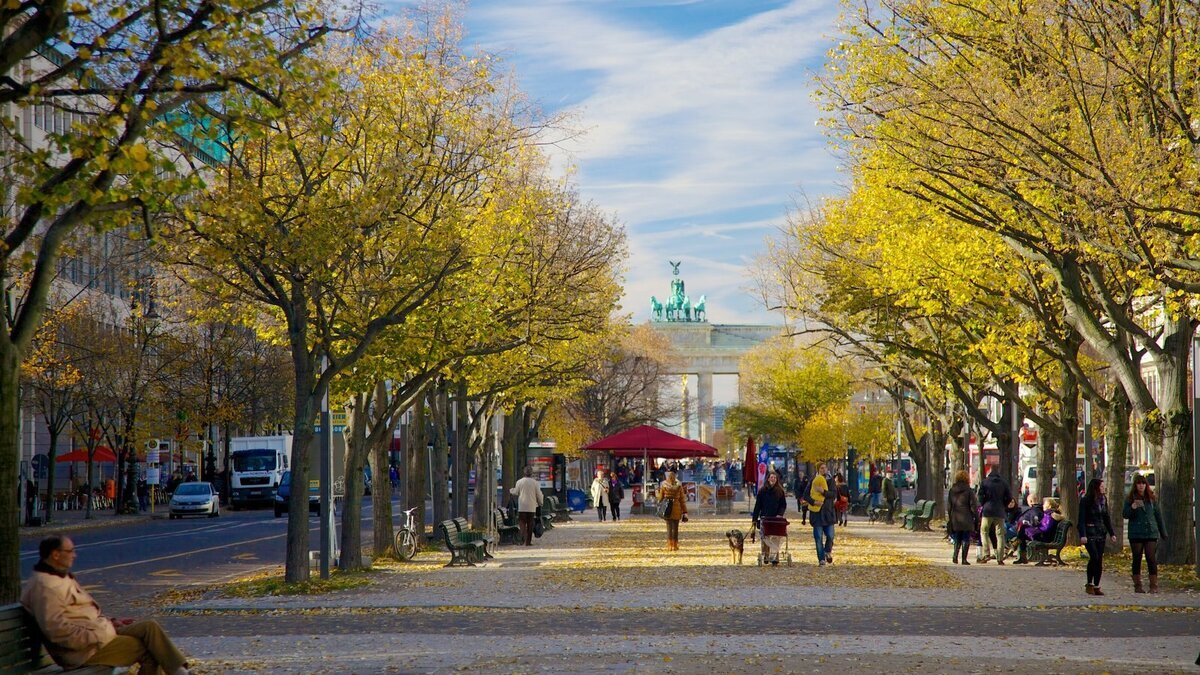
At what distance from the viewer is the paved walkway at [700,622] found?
1409 centimetres

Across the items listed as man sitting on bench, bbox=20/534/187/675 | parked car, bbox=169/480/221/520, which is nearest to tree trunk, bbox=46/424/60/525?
parked car, bbox=169/480/221/520

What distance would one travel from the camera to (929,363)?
35062 millimetres

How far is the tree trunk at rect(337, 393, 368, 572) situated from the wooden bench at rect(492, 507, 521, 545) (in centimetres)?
1033

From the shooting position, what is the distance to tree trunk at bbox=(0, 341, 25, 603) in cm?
1158

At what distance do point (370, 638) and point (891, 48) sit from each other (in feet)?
42.4

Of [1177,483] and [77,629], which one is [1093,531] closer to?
[1177,483]

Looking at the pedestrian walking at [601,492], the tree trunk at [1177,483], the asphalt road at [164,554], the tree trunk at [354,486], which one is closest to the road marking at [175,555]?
the asphalt road at [164,554]

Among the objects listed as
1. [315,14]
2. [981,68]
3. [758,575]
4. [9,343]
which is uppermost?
[981,68]

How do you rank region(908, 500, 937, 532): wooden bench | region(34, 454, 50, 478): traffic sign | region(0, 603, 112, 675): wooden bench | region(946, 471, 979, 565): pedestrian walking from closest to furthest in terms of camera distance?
region(0, 603, 112, 675): wooden bench < region(946, 471, 979, 565): pedestrian walking < region(908, 500, 937, 532): wooden bench < region(34, 454, 50, 478): traffic sign

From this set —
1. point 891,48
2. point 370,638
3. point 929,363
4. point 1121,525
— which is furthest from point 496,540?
point 370,638

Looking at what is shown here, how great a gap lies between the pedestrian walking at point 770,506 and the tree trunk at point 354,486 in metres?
6.72

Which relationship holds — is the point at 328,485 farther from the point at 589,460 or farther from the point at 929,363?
the point at 589,460

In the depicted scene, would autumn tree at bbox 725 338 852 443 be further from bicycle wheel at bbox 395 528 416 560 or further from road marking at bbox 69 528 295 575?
bicycle wheel at bbox 395 528 416 560

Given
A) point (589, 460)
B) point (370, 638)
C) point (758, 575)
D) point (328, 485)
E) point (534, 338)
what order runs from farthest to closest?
point (589, 460) → point (534, 338) → point (758, 575) → point (328, 485) → point (370, 638)
